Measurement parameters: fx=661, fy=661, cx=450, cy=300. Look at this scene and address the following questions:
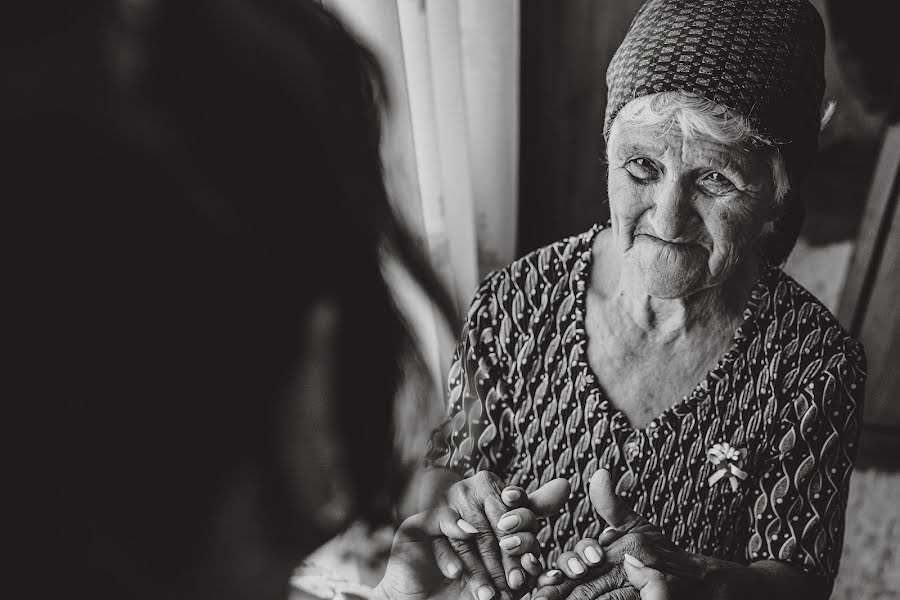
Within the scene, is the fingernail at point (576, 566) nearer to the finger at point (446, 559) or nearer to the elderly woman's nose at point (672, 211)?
the finger at point (446, 559)

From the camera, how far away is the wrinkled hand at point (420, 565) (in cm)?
90

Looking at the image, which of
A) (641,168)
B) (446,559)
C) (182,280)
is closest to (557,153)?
(641,168)

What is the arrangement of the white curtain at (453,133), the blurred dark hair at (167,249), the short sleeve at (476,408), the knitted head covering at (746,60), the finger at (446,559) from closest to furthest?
the blurred dark hair at (167,249)
the knitted head covering at (746,60)
the finger at (446,559)
the white curtain at (453,133)
the short sleeve at (476,408)

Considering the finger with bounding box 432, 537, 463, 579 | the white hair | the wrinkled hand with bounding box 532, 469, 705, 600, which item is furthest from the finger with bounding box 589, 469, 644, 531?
the white hair

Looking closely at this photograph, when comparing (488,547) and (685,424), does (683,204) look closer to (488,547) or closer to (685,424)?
(685,424)

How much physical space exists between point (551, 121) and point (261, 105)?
3.91 feet

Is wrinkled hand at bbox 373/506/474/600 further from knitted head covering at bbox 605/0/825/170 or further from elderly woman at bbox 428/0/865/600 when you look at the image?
knitted head covering at bbox 605/0/825/170

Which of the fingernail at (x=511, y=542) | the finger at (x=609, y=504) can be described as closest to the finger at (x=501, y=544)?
the fingernail at (x=511, y=542)

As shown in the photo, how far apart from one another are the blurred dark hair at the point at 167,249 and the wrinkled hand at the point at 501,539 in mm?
506

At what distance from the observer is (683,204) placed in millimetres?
860


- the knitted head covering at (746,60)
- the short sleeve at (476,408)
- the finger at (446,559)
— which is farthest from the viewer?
the short sleeve at (476,408)

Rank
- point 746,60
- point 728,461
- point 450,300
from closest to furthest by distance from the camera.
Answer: point 450,300, point 746,60, point 728,461

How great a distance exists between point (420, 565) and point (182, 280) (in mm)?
707

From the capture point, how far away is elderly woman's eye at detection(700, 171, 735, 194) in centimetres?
85
